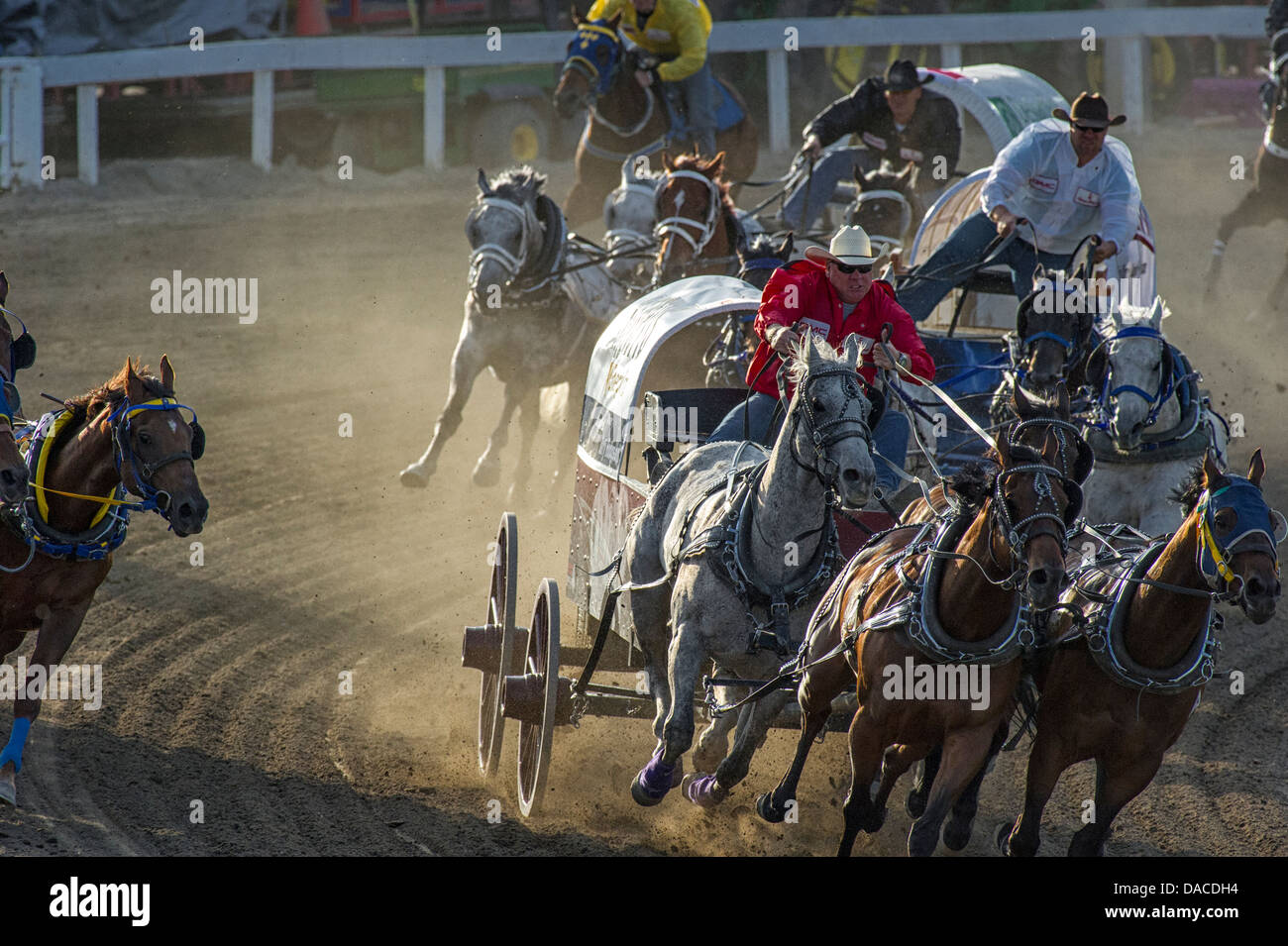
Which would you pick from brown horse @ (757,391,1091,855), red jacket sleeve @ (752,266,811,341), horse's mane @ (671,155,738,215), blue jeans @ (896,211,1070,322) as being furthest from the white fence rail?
brown horse @ (757,391,1091,855)

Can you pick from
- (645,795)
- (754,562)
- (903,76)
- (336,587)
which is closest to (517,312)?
(336,587)

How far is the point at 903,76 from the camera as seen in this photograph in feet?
38.9

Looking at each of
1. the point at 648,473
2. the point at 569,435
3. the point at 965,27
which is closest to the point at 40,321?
the point at 569,435

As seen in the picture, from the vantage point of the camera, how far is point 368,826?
6457mm

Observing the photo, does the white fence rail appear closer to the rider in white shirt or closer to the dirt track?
the dirt track

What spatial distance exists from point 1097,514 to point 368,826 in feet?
12.8

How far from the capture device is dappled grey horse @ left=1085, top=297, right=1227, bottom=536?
749cm

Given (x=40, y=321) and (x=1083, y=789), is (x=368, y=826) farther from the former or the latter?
(x=40, y=321)

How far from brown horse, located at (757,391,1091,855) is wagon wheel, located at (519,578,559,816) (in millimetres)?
1143

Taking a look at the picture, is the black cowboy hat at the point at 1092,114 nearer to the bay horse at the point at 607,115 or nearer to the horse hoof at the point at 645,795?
the horse hoof at the point at 645,795

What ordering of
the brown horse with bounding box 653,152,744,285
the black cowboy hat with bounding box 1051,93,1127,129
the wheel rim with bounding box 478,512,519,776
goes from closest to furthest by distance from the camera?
Answer: 1. the wheel rim with bounding box 478,512,519,776
2. the black cowboy hat with bounding box 1051,93,1127,129
3. the brown horse with bounding box 653,152,744,285

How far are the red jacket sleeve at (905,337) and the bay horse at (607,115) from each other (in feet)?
22.3

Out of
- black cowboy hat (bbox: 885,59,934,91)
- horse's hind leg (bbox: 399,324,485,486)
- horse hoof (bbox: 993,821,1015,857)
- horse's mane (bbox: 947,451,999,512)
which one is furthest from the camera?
black cowboy hat (bbox: 885,59,934,91)

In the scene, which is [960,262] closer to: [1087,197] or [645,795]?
[1087,197]
